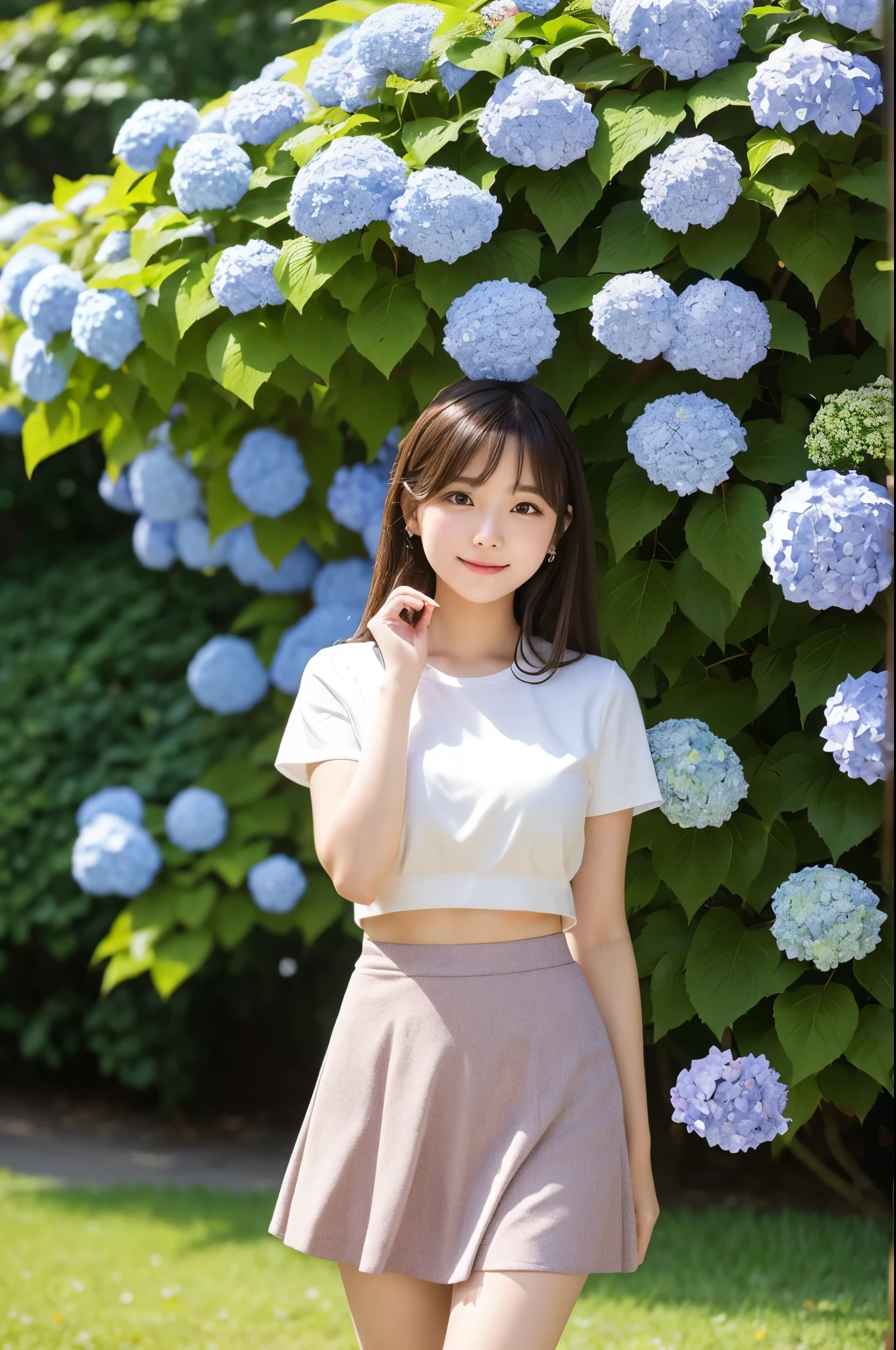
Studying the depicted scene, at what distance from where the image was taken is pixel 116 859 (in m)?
3.96

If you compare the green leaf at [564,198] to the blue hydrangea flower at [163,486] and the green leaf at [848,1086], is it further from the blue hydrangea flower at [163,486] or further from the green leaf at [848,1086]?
the blue hydrangea flower at [163,486]

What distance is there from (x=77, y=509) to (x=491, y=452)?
4.19m

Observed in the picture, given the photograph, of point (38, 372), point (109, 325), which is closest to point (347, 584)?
point (38, 372)

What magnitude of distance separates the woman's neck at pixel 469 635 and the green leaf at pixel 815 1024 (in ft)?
2.18

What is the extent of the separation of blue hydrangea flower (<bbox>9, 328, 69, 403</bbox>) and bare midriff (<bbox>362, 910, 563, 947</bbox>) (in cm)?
146

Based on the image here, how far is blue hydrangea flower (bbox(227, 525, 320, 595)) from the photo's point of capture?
3688 mm

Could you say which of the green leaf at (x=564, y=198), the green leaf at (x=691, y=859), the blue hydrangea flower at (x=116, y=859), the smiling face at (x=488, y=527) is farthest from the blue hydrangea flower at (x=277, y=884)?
the green leaf at (x=564, y=198)

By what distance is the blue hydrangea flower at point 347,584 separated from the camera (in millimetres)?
3525

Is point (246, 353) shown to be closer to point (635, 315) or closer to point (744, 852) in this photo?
point (635, 315)

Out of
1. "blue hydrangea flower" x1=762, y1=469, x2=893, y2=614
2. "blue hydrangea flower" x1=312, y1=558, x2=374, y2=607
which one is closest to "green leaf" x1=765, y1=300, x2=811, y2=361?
"blue hydrangea flower" x1=762, y1=469, x2=893, y2=614

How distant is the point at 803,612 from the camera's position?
2205mm

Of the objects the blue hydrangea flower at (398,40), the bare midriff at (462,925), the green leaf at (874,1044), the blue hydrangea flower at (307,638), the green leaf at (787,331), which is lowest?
the blue hydrangea flower at (307,638)

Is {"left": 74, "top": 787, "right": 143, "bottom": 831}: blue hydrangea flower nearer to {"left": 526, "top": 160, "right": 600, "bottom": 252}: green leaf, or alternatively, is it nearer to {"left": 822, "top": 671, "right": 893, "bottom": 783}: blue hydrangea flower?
{"left": 526, "top": 160, "right": 600, "bottom": 252}: green leaf

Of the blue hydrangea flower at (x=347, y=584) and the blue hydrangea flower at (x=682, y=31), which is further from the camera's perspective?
the blue hydrangea flower at (x=347, y=584)
